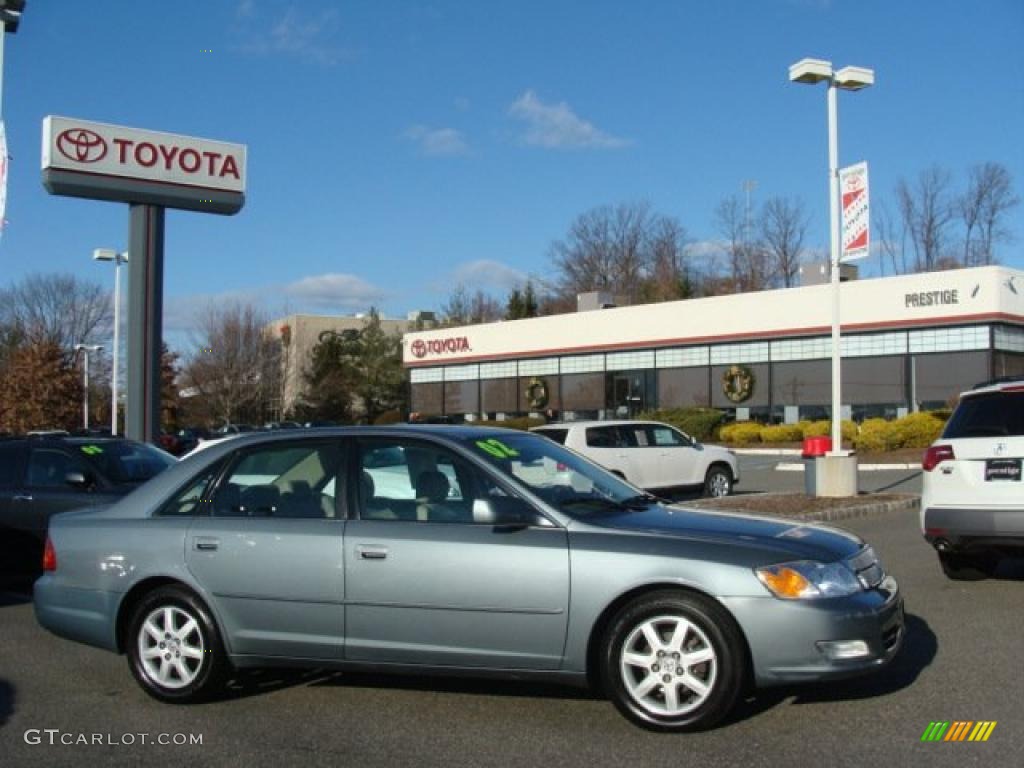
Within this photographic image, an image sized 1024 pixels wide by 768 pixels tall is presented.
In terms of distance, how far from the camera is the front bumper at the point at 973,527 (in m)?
8.55

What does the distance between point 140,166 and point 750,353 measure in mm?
25055

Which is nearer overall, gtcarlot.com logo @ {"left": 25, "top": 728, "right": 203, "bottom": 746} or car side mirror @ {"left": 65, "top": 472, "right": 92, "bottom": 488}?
gtcarlot.com logo @ {"left": 25, "top": 728, "right": 203, "bottom": 746}

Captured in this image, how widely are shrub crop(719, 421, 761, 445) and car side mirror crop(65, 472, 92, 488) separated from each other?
94.1 ft

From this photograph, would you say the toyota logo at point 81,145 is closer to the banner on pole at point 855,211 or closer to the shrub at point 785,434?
the banner on pole at point 855,211

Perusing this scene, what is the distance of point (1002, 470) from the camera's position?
28.5 ft

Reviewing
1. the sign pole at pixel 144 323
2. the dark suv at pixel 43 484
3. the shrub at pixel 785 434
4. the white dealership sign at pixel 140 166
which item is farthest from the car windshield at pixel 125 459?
the shrub at pixel 785 434

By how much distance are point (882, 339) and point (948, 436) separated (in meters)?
28.0

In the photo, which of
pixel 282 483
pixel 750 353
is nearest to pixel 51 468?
pixel 282 483

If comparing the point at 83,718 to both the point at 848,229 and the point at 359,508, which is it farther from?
the point at 848,229

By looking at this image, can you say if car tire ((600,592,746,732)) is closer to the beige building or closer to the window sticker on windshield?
the window sticker on windshield

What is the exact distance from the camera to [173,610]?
614cm

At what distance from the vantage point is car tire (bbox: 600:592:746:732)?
16.9 feet

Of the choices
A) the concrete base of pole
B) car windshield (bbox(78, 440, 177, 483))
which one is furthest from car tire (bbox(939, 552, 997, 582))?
car windshield (bbox(78, 440, 177, 483))

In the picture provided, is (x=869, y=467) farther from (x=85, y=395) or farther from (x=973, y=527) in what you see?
(x=85, y=395)
